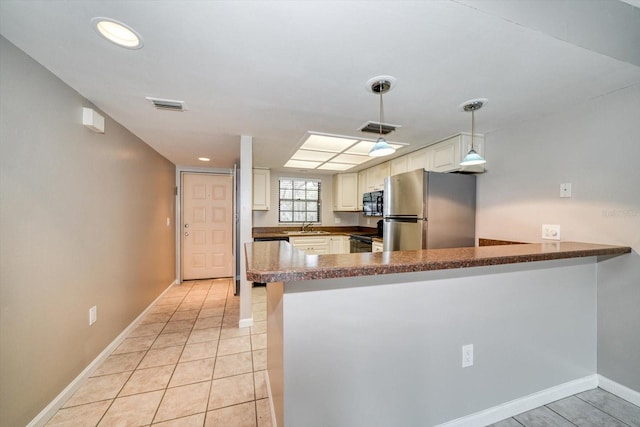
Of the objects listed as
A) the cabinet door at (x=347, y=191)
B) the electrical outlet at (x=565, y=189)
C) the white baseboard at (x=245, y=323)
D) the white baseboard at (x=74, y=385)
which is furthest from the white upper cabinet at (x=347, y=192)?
the white baseboard at (x=74, y=385)

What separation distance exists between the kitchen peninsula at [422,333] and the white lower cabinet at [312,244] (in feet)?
9.57

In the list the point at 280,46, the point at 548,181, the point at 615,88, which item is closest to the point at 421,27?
the point at 280,46

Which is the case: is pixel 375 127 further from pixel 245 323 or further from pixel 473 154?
pixel 245 323

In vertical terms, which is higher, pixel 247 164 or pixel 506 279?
pixel 247 164

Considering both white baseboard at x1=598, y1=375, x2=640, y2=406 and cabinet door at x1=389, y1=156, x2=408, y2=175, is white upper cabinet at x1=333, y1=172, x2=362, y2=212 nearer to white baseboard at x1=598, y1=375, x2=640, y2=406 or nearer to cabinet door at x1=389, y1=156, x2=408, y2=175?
cabinet door at x1=389, y1=156, x2=408, y2=175

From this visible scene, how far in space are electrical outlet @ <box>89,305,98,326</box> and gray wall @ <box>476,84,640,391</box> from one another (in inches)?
147

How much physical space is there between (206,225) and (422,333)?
4.24 metres

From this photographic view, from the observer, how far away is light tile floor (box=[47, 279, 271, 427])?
5.08 ft

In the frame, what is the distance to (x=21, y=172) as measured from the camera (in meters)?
1.34

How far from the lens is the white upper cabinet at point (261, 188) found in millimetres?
4287

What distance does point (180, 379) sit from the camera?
6.24ft

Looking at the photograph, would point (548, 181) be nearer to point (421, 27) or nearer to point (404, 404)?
point (421, 27)

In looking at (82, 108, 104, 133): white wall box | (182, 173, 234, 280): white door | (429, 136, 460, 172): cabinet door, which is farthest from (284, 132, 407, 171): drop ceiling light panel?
(82, 108, 104, 133): white wall box

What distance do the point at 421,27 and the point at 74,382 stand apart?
121 inches
